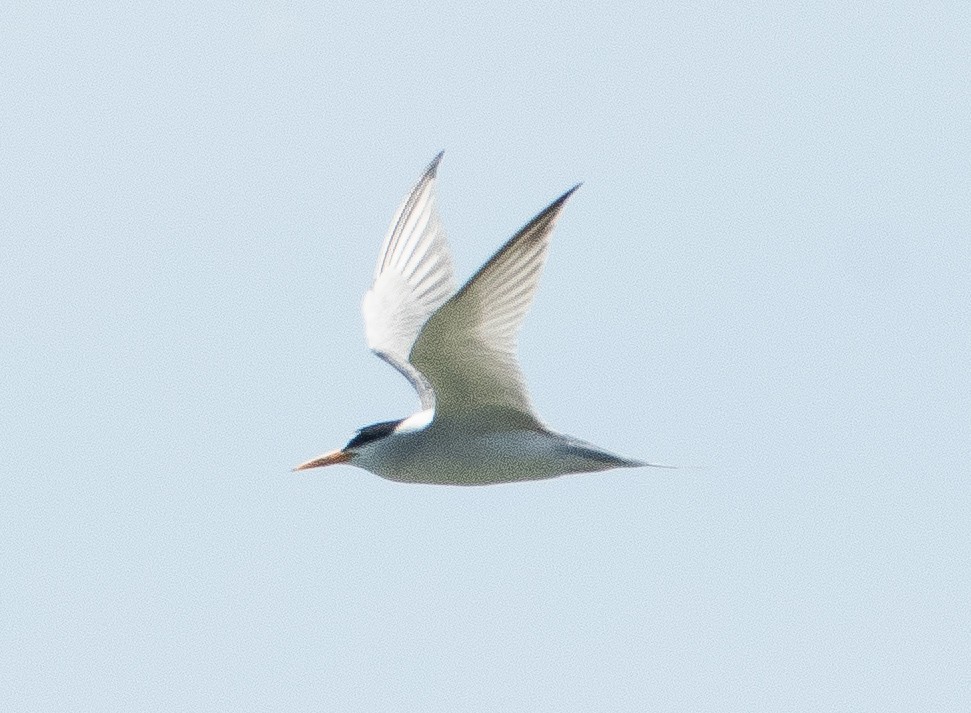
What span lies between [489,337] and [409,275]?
11.6ft

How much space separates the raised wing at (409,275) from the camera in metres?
13.5

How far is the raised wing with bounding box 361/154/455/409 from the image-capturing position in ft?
44.2

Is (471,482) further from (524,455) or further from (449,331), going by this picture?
(449,331)

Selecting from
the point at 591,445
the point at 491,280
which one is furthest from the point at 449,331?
the point at 591,445

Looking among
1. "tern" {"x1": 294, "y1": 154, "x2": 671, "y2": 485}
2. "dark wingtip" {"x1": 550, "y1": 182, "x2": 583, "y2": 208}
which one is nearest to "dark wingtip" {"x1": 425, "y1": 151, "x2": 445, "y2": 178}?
"tern" {"x1": 294, "y1": 154, "x2": 671, "y2": 485}

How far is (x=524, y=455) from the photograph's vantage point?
11.0m

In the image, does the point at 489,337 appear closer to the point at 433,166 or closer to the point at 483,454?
the point at 483,454

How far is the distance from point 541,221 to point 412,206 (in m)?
4.66

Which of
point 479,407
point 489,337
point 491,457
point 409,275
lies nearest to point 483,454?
point 491,457

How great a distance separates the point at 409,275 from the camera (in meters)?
13.9

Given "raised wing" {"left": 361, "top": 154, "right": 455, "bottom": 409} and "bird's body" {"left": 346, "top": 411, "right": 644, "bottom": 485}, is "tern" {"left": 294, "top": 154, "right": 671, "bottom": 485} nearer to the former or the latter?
"bird's body" {"left": 346, "top": 411, "right": 644, "bottom": 485}

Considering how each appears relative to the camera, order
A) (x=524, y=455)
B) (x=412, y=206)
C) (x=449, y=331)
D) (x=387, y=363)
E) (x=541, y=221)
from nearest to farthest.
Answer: (x=541, y=221) → (x=449, y=331) → (x=524, y=455) → (x=387, y=363) → (x=412, y=206)

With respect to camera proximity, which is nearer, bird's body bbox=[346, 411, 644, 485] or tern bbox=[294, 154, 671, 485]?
tern bbox=[294, 154, 671, 485]

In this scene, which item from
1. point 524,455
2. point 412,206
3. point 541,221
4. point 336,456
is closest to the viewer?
point 541,221
